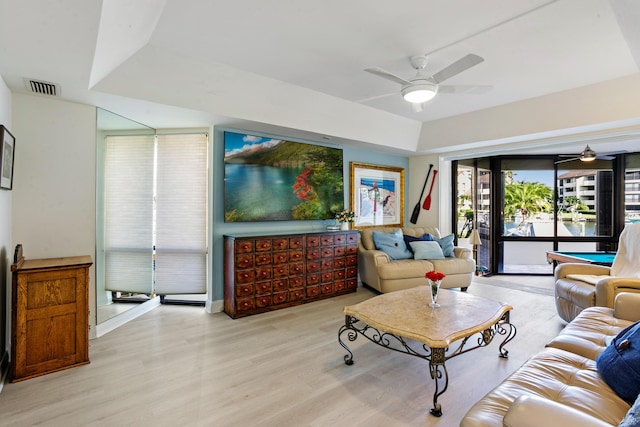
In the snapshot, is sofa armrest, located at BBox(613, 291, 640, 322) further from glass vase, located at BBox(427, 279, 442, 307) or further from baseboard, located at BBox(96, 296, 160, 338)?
baseboard, located at BBox(96, 296, 160, 338)

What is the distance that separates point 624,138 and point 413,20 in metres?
3.55

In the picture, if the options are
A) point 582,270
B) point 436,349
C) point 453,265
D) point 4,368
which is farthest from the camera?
point 453,265

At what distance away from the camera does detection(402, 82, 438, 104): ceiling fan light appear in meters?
2.62

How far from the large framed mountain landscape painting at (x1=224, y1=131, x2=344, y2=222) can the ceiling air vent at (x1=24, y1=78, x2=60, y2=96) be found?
1.61 m

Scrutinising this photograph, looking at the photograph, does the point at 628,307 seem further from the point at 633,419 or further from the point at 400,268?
the point at 400,268

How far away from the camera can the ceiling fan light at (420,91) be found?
2625mm

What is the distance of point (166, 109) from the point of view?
3.13 m

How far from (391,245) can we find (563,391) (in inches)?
129

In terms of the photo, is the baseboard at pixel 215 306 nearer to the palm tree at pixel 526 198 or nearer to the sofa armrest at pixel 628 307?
the sofa armrest at pixel 628 307

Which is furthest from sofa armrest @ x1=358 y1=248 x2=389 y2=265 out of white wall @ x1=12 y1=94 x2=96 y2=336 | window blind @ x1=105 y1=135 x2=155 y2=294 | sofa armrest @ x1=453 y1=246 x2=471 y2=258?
white wall @ x1=12 y1=94 x2=96 y2=336

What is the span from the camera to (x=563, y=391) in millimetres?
1475

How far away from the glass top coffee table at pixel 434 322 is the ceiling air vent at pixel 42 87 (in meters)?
3.00

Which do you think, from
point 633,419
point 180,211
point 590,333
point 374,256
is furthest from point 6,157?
point 590,333

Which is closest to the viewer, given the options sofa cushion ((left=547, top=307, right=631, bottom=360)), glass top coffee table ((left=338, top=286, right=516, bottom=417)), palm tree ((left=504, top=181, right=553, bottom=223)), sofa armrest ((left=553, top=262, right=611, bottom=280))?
sofa cushion ((left=547, top=307, right=631, bottom=360))
